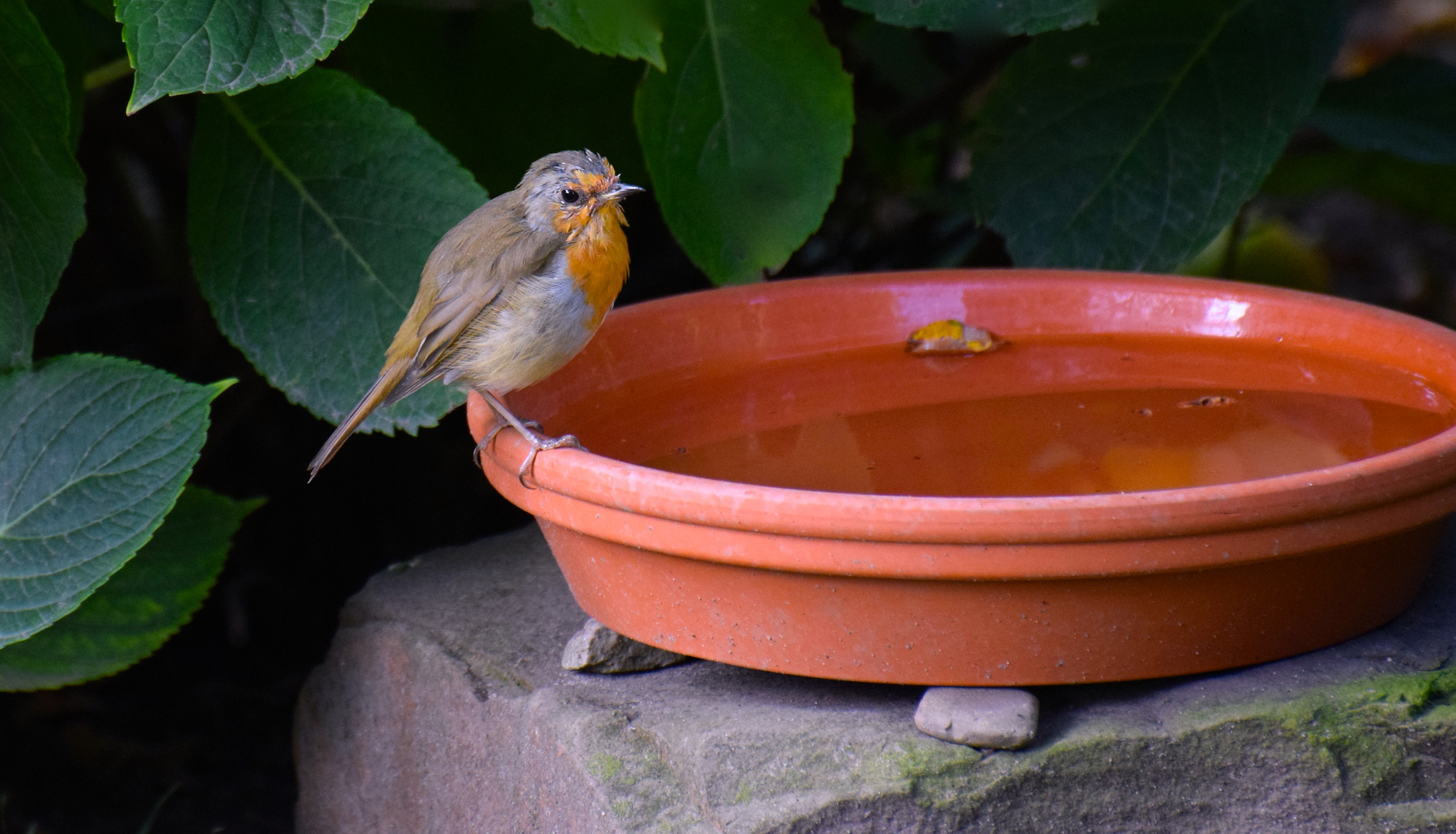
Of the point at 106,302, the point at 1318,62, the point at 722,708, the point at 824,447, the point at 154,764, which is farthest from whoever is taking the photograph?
the point at 106,302

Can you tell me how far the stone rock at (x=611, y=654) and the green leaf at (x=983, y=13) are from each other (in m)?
1.09

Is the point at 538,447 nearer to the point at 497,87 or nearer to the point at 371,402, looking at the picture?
the point at 371,402

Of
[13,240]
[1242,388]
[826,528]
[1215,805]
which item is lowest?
[1215,805]

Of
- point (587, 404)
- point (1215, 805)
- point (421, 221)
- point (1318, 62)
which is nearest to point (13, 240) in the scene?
point (421, 221)

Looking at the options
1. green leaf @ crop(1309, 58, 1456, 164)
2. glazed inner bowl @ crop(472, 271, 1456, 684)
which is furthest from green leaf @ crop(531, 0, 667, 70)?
green leaf @ crop(1309, 58, 1456, 164)

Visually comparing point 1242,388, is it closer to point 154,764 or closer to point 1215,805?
point 1215,805

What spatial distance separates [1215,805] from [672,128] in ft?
4.61

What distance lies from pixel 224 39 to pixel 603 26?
1.99 feet

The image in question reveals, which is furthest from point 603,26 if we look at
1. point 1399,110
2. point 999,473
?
point 1399,110

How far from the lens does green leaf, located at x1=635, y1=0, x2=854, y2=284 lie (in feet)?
7.65

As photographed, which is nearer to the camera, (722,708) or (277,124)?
(722,708)

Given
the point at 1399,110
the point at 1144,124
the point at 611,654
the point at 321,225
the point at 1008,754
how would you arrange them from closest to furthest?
1. the point at 1008,754
2. the point at 611,654
3. the point at 321,225
4. the point at 1144,124
5. the point at 1399,110

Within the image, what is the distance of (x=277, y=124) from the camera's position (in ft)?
7.40

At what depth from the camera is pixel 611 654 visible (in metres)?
1.85
